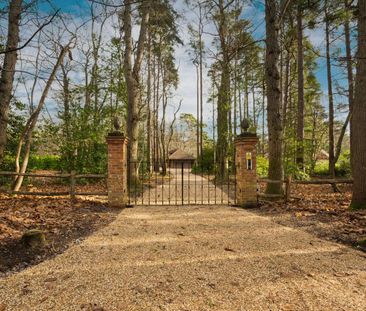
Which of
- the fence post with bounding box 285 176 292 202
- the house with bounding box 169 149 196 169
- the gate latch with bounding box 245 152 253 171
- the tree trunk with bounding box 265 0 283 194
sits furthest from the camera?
Result: the house with bounding box 169 149 196 169

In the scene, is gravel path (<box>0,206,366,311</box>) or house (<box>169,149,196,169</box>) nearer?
gravel path (<box>0,206,366,311</box>)

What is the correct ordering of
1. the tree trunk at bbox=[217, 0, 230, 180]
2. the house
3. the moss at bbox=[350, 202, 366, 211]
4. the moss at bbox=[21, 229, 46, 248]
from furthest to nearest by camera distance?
the house → the tree trunk at bbox=[217, 0, 230, 180] → the moss at bbox=[350, 202, 366, 211] → the moss at bbox=[21, 229, 46, 248]

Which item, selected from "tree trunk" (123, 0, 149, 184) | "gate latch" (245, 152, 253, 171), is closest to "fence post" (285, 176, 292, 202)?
"gate latch" (245, 152, 253, 171)

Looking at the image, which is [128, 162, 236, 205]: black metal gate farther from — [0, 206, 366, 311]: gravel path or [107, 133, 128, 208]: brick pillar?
[0, 206, 366, 311]: gravel path

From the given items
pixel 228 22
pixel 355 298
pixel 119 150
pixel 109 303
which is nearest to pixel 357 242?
pixel 355 298

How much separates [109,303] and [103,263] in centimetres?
95

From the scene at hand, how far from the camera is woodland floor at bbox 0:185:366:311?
2277 millimetres

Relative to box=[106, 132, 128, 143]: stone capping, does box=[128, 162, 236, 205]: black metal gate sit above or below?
below

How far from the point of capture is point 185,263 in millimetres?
3109

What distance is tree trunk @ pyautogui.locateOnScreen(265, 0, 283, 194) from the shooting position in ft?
24.3

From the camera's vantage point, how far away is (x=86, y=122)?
42.0 ft

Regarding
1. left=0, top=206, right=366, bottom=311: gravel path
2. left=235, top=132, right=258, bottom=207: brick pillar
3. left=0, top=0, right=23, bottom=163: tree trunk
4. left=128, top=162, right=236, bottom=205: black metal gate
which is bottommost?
left=0, top=206, right=366, bottom=311: gravel path

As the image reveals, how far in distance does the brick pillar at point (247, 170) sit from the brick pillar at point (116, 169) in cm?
316

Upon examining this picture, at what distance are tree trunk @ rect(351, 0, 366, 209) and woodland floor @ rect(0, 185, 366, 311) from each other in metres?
0.47
